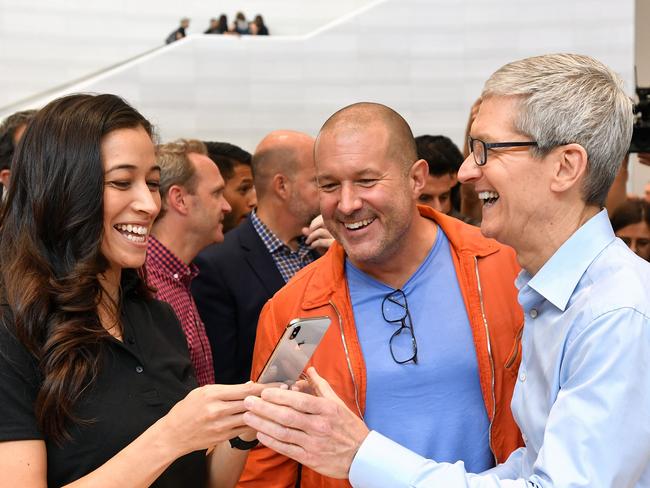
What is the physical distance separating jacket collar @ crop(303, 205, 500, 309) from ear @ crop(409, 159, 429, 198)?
126 millimetres

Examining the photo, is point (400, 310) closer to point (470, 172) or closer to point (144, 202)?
point (470, 172)

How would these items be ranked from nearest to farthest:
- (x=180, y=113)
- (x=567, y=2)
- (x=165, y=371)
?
(x=165, y=371)
(x=567, y=2)
(x=180, y=113)

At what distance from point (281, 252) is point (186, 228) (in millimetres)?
512

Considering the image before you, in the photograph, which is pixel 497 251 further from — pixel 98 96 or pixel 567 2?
pixel 567 2

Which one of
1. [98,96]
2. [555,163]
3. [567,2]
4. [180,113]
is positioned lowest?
[180,113]

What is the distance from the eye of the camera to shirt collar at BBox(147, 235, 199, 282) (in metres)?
4.14

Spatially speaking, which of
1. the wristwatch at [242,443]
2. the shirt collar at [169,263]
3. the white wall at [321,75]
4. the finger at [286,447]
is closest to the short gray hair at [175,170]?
the shirt collar at [169,263]

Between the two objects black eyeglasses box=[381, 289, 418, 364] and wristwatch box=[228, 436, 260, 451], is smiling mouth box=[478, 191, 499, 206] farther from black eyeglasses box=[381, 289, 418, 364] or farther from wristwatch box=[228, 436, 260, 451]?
wristwatch box=[228, 436, 260, 451]

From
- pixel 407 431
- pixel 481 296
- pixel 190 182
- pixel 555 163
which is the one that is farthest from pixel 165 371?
pixel 190 182

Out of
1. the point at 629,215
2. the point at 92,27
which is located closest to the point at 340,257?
the point at 629,215

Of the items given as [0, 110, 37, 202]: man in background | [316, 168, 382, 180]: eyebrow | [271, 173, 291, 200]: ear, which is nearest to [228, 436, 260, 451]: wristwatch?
[316, 168, 382, 180]: eyebrow

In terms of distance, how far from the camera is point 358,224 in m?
2.77

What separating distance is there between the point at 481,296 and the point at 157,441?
1.13m

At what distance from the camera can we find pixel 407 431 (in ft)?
8.35
